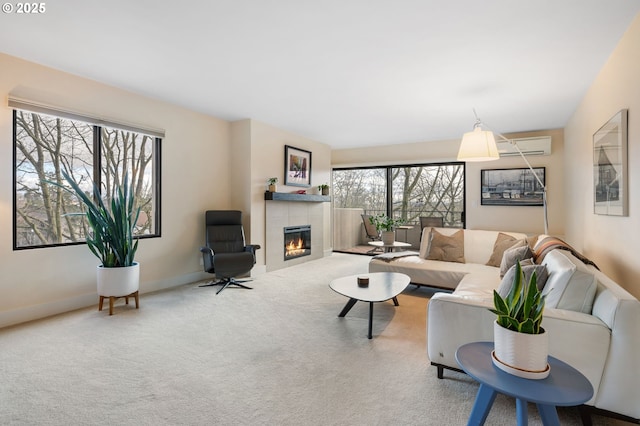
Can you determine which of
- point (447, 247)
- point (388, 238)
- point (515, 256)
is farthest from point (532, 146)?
point (515, 256)

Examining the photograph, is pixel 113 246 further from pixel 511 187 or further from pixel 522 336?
pixel 511 187

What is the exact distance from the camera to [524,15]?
2176 mm

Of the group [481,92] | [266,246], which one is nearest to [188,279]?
[266,246]

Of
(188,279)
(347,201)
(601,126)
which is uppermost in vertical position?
(601,126)

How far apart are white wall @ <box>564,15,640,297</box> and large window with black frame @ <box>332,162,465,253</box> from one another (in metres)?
2.07

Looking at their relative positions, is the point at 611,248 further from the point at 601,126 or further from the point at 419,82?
the point at 419,82

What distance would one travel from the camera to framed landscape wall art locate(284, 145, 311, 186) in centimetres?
568

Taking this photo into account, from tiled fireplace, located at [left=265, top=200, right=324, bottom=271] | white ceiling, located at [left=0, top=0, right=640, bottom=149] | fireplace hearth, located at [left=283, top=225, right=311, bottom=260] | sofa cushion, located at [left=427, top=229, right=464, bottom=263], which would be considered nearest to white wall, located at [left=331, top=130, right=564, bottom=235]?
white ceiling, located at [left=0, top=0, right=640, bottom=149]

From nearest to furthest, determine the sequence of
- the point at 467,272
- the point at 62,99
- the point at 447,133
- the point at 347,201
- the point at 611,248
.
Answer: the point at 611,248 → the point at 62,99 → the point at 467,272 → the point at 447,133 → the point at 347,201

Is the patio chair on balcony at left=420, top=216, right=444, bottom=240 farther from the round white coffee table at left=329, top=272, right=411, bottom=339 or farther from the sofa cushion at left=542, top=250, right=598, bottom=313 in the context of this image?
the sofa cushion at left=542, top=250, right=598, bottom=313

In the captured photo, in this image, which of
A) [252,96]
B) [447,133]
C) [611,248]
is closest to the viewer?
[611,248]

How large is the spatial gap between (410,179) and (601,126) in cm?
381

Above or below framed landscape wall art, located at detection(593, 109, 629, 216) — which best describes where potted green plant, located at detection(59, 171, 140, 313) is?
below

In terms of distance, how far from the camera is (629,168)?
7.39 feet
